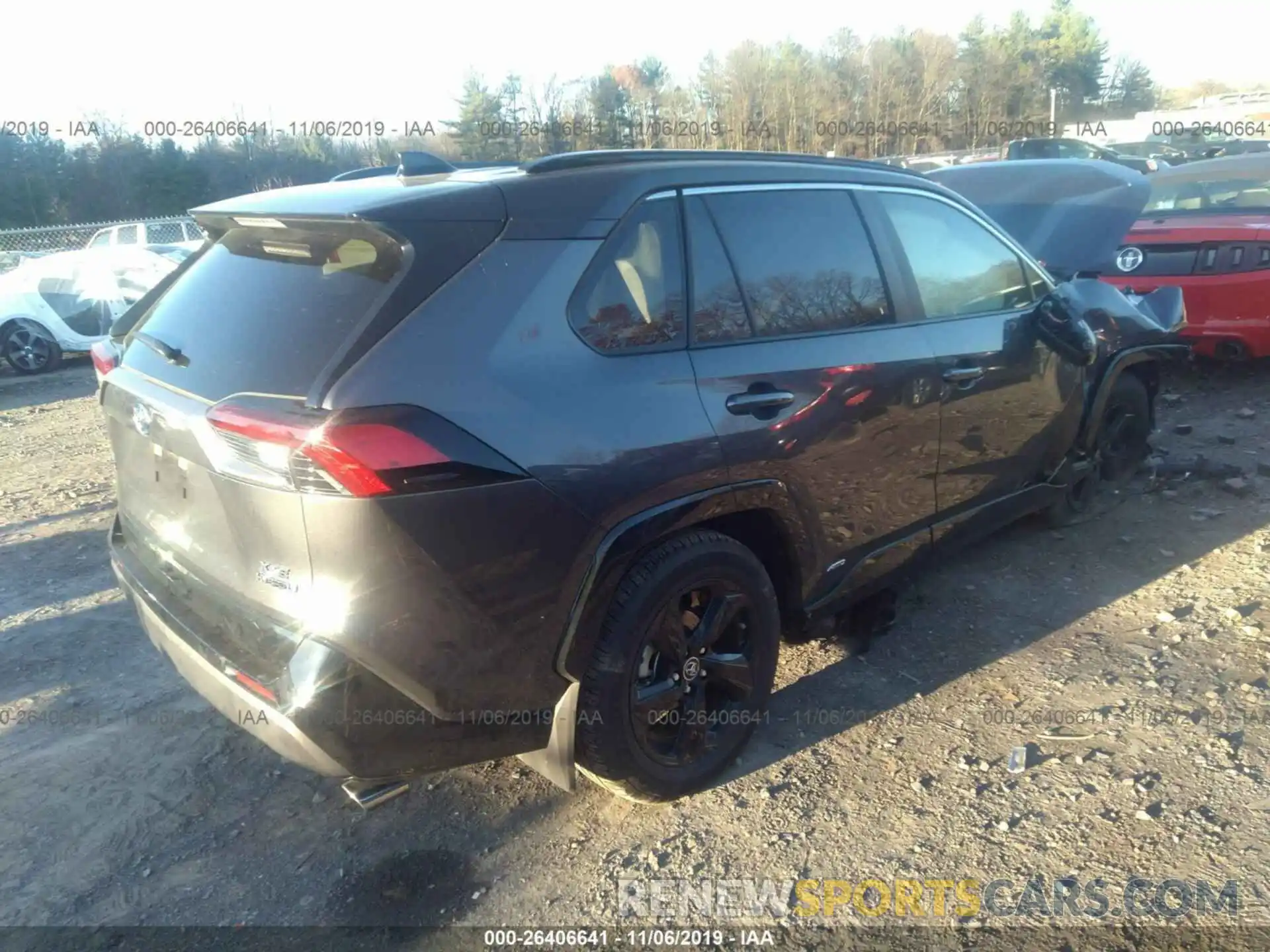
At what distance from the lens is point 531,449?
7.95ft

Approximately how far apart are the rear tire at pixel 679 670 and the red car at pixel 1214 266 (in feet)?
13.4

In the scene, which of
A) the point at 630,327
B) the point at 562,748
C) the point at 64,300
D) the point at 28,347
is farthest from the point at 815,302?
the point at 64,300

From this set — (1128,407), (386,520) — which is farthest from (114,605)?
(1128,407)

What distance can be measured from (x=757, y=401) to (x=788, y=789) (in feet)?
4.12

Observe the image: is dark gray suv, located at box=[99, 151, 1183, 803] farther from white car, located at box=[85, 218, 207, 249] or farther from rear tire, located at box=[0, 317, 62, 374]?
white car, located at box=[85, 218, 207, 249]

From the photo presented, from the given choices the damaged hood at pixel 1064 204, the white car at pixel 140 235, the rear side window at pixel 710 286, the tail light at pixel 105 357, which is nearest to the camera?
the rear side window at pixel 710 286

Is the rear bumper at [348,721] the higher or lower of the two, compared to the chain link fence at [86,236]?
lower

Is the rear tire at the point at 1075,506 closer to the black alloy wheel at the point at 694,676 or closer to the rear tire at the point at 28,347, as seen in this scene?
the black alloy wheel at the point at 694,676

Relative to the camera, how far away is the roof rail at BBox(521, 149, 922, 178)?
282cm

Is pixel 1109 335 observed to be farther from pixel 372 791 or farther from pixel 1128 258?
pixel 372 791

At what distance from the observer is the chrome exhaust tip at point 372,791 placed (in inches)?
101

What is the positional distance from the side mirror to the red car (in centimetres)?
181

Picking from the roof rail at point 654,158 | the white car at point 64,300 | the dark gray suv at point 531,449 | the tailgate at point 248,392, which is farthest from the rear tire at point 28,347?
the roof rail at point 654,158

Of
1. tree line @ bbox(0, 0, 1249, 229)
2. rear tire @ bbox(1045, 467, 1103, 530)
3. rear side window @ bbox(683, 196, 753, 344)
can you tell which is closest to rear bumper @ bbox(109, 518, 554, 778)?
A: rear side window @ bbox(683, 196, 753, 344)
